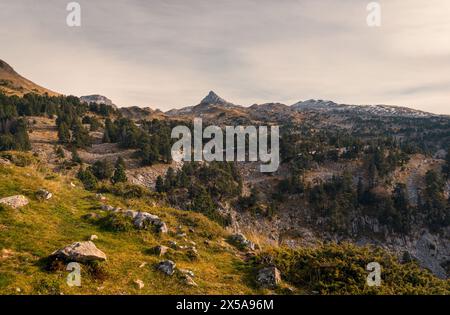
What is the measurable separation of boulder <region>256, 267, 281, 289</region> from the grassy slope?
1.98 feet

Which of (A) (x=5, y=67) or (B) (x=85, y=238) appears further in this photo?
(A) (x=5, y=67)

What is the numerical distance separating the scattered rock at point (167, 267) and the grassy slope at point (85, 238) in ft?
0.77

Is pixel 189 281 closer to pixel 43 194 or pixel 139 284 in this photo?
pixel 139 284

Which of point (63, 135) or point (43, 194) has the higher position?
point (63, 135)

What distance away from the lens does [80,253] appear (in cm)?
1224

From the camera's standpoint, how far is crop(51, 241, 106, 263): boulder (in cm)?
1202

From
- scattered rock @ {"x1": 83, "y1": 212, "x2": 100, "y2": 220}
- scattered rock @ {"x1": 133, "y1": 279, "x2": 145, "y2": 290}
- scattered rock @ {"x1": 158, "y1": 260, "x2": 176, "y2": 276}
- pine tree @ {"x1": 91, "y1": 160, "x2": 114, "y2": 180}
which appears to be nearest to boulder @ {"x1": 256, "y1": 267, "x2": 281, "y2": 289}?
scattered rock @ {"x1": 158, "y1": 260, "x2": 176, "y2": 276}

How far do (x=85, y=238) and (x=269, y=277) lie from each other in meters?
8.12

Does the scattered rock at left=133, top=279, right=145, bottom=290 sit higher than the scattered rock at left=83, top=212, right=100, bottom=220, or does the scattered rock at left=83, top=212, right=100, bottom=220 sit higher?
the scattered rock at left=83, top=212, right=100, bottom=220

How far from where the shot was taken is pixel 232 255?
17656mm

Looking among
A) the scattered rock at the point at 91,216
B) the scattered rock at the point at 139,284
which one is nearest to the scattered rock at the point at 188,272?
the scattered rock at the point at 139,284

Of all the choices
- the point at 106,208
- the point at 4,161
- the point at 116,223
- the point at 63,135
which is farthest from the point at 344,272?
the point at 63,135

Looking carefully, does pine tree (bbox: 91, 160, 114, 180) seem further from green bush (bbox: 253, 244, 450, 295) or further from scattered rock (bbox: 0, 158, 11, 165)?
green bush (bbox: 253, 244, 450, 295)

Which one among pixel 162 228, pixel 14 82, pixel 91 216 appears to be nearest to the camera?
pixel 91 216
